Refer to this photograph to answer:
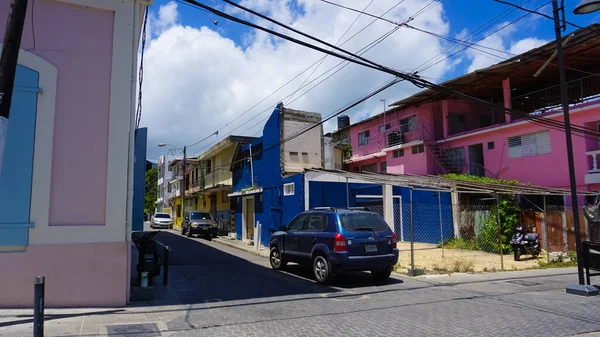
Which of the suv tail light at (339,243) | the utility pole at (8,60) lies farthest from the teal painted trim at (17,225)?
the suv tail light at (339,243)

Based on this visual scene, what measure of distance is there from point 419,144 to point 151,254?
2106cm

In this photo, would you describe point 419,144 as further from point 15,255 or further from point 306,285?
point 15,255

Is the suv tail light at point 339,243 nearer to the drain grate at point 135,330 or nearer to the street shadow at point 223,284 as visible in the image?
the street shadow at point 223,284

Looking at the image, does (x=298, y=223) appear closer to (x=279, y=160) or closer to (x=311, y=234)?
(x=311, y=234)

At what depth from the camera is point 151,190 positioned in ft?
240

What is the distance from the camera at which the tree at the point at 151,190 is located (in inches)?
2776

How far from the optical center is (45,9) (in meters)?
7.77

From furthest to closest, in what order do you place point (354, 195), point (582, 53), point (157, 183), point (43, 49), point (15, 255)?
point (157, 183) → point (354, 195) → point (582, 53) → point (43, 49) → point (15, 255)

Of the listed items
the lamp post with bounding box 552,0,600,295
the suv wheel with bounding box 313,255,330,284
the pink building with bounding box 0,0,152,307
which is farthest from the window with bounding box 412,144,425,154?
the pink building with bounding box 0,0,152,307

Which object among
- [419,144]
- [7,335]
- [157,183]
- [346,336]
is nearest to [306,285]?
[346,336]

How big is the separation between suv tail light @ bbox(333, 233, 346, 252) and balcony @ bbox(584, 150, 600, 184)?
1352 cm

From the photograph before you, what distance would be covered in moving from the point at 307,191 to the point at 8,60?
13.8 metres

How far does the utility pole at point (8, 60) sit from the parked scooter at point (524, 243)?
48.0 feet

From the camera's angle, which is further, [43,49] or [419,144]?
[419,144]
